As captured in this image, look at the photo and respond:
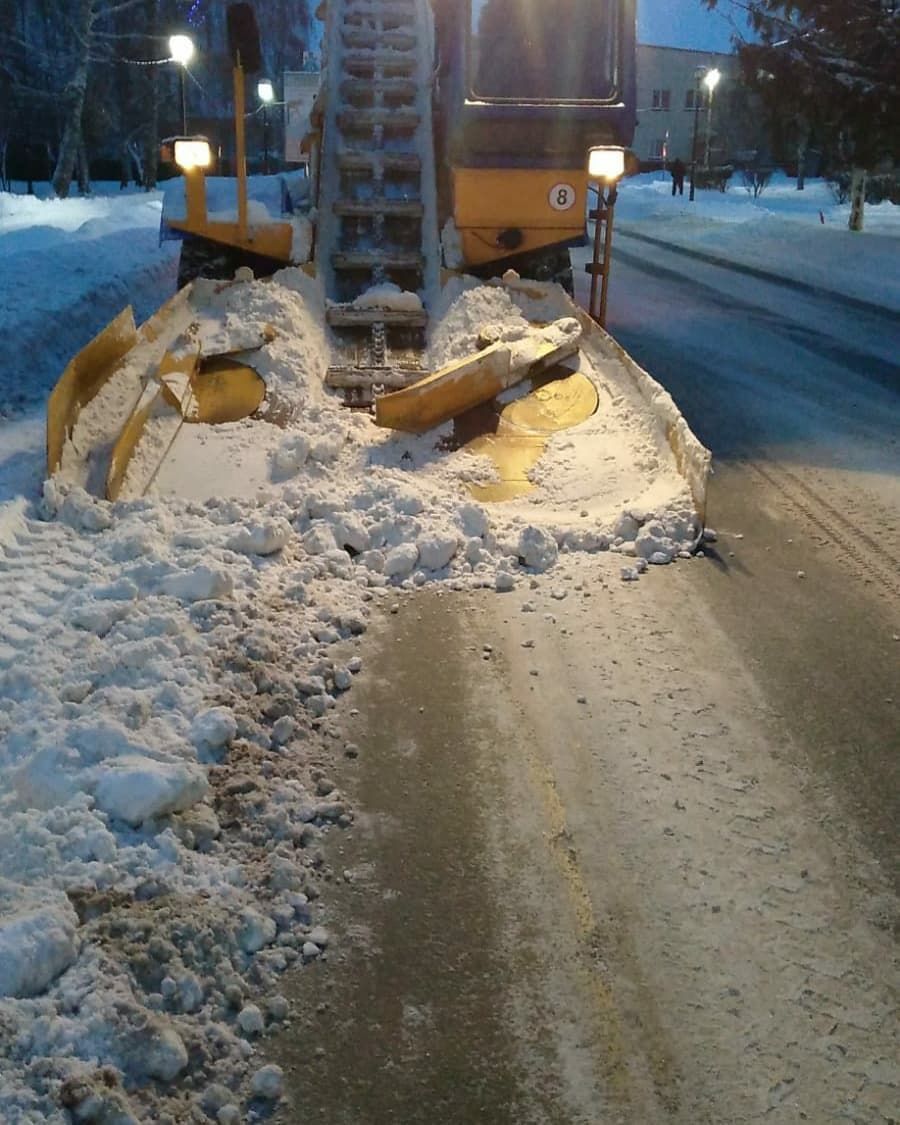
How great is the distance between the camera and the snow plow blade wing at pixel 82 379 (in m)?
5.35

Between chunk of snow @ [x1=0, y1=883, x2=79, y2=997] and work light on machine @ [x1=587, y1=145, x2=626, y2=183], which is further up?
work light on machine @ [x1=587, y1=145, x2=626, y2=183]

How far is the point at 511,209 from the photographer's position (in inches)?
342

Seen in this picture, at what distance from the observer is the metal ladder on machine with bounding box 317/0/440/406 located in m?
7.77

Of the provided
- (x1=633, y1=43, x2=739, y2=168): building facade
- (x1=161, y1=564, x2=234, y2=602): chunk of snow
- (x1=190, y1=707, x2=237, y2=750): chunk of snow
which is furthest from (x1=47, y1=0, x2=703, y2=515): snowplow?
(x1=633, y1=43, x2=739, y2=168): building facade

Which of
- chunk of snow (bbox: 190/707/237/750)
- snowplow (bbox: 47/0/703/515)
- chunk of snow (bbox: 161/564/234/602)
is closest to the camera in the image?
chunk of snow (bbox: 190/707/237/750)

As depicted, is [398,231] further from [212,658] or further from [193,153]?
[212,658]

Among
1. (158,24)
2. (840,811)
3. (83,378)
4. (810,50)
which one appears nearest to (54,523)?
(83,378)

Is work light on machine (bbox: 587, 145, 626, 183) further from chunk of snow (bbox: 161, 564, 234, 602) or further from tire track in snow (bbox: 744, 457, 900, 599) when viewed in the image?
chunk of snow (bbox: 161, 564, 234, 602)

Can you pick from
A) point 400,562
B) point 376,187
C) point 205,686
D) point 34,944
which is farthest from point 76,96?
point 34,944

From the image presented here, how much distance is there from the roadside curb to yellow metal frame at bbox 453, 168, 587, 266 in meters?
5.70

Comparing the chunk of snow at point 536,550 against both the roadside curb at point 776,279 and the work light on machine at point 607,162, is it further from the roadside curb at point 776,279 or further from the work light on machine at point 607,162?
the roadside curb at point 776,279

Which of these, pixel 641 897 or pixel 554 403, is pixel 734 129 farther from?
pixel 641 897

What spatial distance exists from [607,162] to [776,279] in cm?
906

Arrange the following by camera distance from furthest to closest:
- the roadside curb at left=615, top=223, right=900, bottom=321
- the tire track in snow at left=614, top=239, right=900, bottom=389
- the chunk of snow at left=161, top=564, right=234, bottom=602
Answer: the roadside curb at left=615, top=223, right=900, bottom=321
the tire track in snow at left=614, top=239, right=900, bottom=389
the chunk of snow at left=161, top=564, right=234, bottom=602
